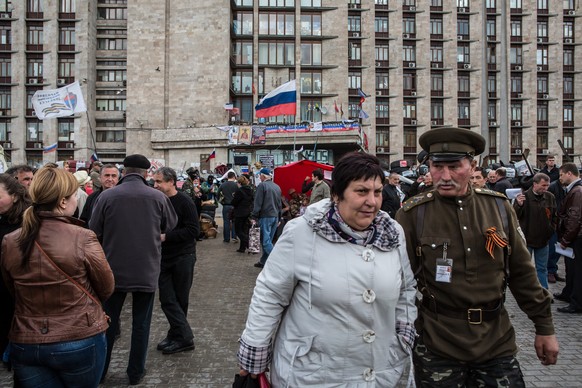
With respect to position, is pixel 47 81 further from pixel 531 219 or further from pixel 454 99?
pixel 531 219

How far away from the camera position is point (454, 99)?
4762 centimetres

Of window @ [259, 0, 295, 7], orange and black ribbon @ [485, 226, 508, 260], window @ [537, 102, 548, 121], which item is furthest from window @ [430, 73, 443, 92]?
orange and black ribbon @ [485, 226, 508, 260]

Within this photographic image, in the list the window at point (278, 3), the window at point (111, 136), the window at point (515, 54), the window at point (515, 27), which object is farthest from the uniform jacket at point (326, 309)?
the window at point (515, 27)

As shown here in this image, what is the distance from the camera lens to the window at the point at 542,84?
50312 mm

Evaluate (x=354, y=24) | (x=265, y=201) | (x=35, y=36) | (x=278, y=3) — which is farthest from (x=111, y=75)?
(x=265, y=201)

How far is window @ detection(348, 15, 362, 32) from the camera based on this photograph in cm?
4662

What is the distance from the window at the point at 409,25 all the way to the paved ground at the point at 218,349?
145 ft

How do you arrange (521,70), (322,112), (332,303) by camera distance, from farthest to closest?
1. (521,70)
2. (322,112)
3. (332,303)

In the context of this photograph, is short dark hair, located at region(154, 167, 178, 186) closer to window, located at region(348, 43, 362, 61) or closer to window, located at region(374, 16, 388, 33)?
window, located at region(348, 43, 362, 61)

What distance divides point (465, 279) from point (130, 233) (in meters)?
2.87

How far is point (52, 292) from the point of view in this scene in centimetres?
263

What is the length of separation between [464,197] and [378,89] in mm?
46705

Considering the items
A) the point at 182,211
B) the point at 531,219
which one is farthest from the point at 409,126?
the point at 182,211

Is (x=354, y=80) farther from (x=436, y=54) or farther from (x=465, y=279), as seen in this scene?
(x=465, y=279)
